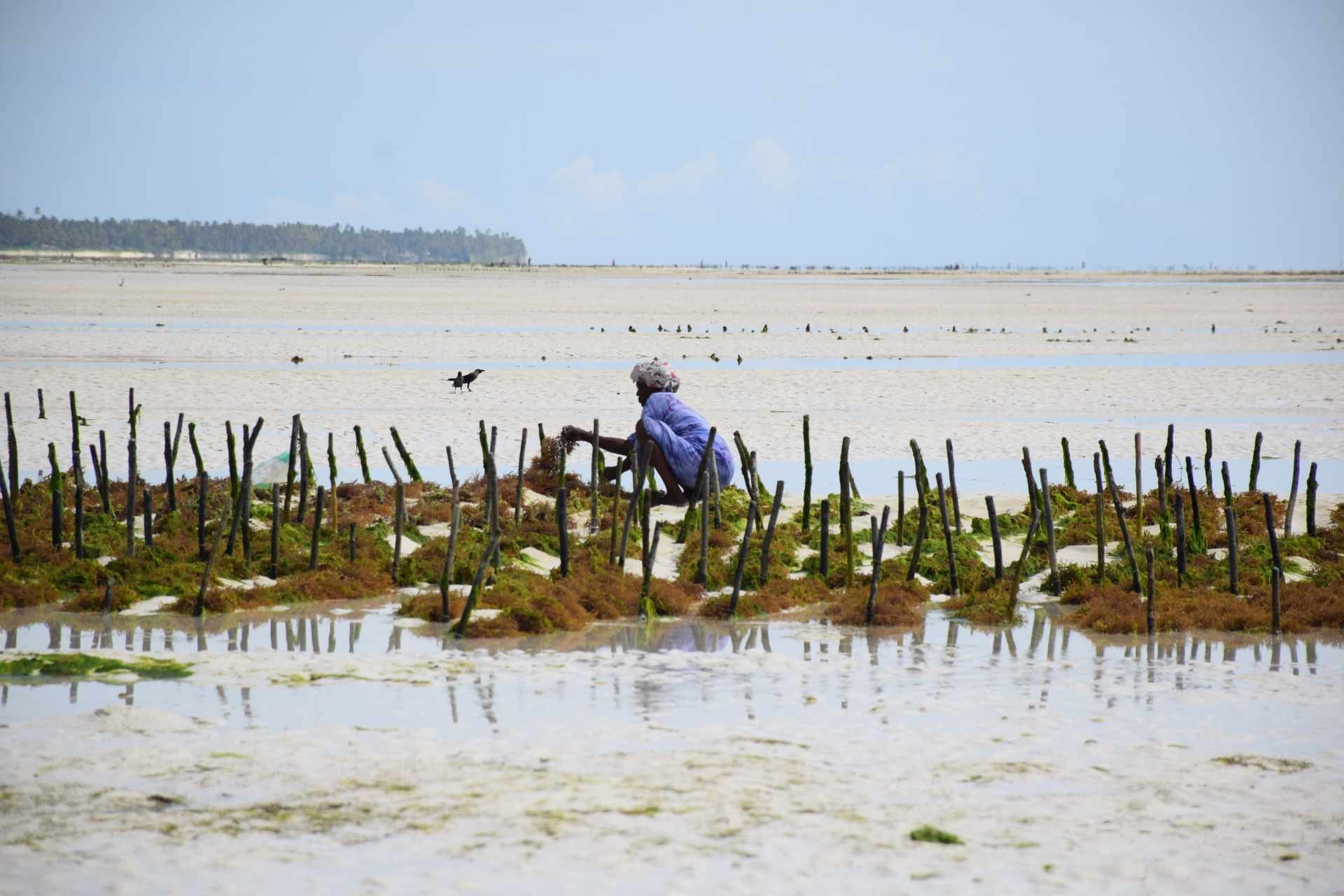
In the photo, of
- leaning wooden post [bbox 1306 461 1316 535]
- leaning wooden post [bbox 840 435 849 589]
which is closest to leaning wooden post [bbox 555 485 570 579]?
leaning wooden post [bbox 840 435 849 589]

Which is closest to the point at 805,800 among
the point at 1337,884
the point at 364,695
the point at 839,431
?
the point at 1337,884

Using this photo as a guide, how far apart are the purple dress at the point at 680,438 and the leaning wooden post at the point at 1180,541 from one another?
335 cm

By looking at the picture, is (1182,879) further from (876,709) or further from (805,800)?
(876,709)

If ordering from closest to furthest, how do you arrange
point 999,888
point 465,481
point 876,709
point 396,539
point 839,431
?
1. point 999,888
2. point 876,709
3. point 396,539
4. point 465,481
5. point 839,431

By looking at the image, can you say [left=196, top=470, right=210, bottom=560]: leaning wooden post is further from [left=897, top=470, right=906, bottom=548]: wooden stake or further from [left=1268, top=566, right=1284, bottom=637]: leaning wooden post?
[left=1268, top=566, right=1284, bottom=637]: leaning wooden post

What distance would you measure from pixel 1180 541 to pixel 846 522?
2.29 metres

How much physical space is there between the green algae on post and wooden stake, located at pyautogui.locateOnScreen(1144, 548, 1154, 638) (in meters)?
5.37

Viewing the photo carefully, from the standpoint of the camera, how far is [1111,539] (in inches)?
428

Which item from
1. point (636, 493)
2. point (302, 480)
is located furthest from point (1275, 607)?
point (302, 480)

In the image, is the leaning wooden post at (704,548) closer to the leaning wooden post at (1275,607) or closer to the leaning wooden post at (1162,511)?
the leaning wooden post at (1275,607)

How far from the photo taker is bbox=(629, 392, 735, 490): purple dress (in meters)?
10.8

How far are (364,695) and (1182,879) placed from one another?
392 cm

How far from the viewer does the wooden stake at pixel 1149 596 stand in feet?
26.6

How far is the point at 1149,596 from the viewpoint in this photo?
828 cm
